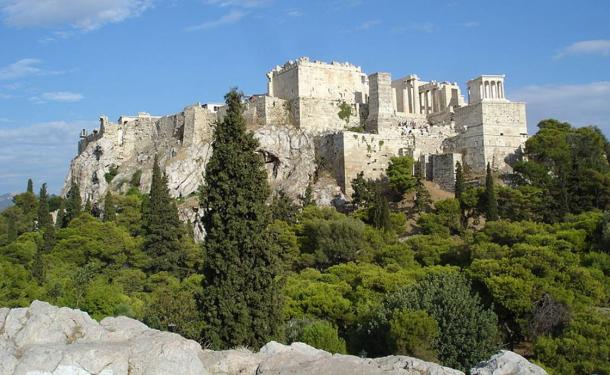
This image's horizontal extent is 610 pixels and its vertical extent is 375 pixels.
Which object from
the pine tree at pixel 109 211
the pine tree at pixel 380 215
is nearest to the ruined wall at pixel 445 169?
the pine tree at pixel 380 215

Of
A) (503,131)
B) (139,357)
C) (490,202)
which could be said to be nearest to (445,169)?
(503,131)

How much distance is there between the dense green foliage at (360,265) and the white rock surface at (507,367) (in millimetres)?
7446

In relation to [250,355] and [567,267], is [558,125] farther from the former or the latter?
[250,355]

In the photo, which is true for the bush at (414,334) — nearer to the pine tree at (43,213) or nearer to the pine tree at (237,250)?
the pine tree at (237,250)

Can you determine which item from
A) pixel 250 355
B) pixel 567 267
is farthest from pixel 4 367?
pixel 567 267

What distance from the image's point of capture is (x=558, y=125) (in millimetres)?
50781

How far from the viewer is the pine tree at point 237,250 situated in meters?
16.9

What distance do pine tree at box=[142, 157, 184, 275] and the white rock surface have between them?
2784cm

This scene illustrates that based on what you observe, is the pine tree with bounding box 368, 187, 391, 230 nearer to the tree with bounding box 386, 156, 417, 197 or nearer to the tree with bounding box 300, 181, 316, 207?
the tree with bounding box 386, 156, 417, 197

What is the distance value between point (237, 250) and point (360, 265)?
1694 centimetres

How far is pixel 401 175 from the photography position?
1789 inches

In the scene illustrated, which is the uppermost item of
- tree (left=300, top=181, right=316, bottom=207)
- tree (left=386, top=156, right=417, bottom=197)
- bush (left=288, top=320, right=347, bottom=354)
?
tree (left=386, top=156, right=417, bottom=197)

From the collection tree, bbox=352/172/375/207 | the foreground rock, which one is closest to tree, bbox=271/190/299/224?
tree, bbox=352/172/375/207

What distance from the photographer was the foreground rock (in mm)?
9422
